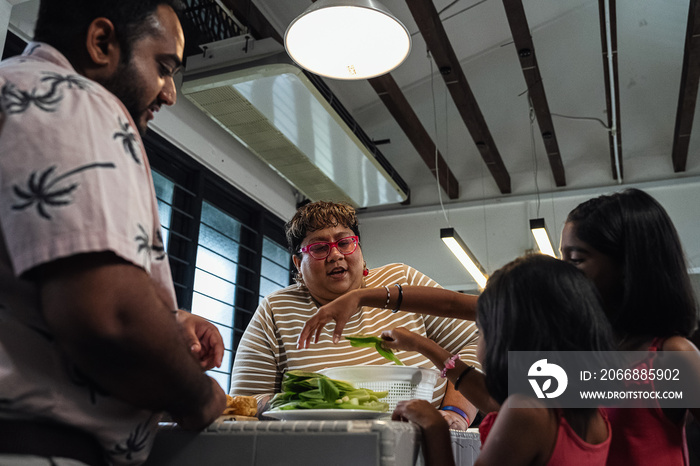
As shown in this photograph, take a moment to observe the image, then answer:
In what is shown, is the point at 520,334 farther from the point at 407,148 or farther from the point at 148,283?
the point at 407,148

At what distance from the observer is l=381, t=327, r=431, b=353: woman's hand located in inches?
50.7

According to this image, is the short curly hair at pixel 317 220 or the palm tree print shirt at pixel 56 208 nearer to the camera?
the palm tree print shirt at pixel 56 208

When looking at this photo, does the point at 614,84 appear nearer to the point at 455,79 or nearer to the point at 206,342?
the point at 455,79

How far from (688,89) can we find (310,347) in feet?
13.2

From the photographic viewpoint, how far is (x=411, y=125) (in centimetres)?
509

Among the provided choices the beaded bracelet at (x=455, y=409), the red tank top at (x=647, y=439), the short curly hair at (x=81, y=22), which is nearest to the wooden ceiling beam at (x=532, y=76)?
the beaded bracelet at (x=455, y=409)

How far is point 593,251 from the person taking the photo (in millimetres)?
1206

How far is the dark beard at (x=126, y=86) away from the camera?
0.85m

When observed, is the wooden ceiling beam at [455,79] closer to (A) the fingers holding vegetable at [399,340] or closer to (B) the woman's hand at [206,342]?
(A) the fingers holding vegetable at [399,340]

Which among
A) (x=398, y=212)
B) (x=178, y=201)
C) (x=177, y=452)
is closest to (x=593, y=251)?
(x=177, y=452)

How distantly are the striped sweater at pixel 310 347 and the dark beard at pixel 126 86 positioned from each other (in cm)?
99

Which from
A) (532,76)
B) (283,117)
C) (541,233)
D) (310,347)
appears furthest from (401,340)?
(532,76)

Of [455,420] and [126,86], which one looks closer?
[126,86]

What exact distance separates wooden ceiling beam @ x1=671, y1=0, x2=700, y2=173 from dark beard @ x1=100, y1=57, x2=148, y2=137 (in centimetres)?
365
